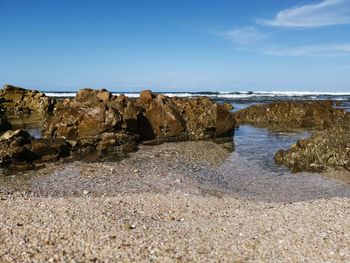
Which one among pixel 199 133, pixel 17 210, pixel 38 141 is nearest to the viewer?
pixel 17 210

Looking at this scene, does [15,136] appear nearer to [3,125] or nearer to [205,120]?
[205,120]

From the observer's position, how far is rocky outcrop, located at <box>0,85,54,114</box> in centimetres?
4378

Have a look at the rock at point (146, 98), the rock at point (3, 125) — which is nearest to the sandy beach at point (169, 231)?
the rock at point (146, 98)

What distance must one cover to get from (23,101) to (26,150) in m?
33.8

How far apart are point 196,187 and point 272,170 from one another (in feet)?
12.3

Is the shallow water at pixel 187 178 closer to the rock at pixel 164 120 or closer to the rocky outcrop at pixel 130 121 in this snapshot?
the rocky outcrop at pixel 130 121

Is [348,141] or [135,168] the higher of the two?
[348,141]

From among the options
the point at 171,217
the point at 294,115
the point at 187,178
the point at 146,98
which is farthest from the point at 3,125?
the point at 294,115

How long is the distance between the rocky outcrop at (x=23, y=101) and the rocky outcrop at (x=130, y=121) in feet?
68.3

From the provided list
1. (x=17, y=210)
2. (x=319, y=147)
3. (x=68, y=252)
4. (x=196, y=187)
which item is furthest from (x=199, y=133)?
(x=68, y=252)

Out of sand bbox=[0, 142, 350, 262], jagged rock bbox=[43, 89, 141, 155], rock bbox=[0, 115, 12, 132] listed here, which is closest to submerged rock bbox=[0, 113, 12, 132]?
rock bbox=[0, 115, 12, 132]

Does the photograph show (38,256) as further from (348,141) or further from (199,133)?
(199,133)

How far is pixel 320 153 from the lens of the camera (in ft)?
45.6

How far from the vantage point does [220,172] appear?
13133 mm
